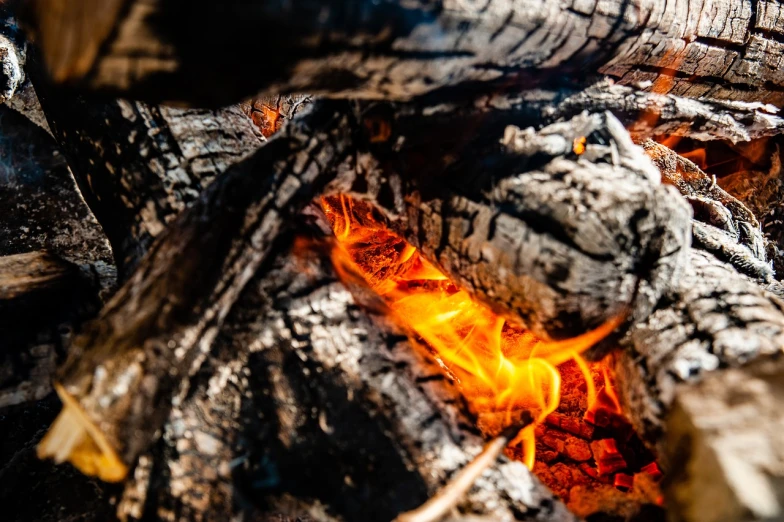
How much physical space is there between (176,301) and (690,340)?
1.49 m

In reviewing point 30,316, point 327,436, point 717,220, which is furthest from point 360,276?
point 717,220

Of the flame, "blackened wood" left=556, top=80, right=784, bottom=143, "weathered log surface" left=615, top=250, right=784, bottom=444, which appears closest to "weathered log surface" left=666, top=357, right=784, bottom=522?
"weathered log surface" left=615, top=250, right=784, bottom=444

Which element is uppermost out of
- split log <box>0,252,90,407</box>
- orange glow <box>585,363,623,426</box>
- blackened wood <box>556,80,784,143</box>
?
blackened wood <box>556,80,784,143</box>

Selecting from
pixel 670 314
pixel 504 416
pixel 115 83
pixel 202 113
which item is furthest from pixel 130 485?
pixel 670 314

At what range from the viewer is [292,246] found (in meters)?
1.52

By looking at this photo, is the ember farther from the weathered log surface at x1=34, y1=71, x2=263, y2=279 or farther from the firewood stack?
the weathered log surface at x1=34, y1=71, x2=263, y2=279

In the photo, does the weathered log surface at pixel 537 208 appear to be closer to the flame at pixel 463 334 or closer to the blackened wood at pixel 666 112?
the blackened wood at pixel 666 112

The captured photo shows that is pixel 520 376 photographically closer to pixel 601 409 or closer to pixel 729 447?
pixel 601 409

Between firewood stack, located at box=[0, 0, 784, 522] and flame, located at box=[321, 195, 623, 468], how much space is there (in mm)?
302

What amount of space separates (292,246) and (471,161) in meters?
0.66

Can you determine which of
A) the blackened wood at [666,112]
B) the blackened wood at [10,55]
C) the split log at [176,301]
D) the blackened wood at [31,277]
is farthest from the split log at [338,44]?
the blackened wood at [10,55]

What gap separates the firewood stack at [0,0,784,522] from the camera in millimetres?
927

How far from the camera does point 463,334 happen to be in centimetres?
258

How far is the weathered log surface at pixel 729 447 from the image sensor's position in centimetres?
81
